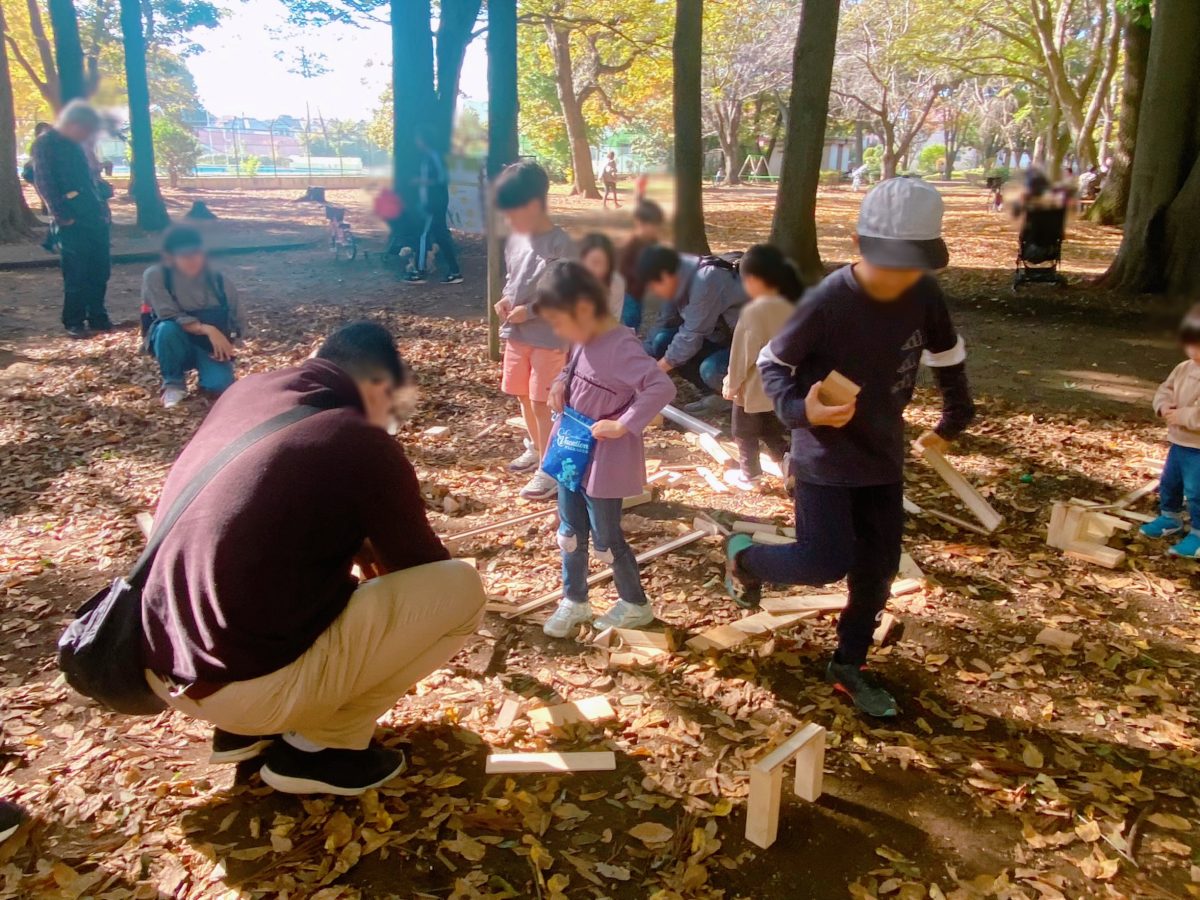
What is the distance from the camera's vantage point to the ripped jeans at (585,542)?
135 inches

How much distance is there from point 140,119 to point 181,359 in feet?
18.3

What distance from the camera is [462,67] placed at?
1710 millimetres

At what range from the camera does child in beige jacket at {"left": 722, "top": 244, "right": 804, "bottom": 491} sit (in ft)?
4.70

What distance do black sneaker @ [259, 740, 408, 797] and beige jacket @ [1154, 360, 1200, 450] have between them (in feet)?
13.1

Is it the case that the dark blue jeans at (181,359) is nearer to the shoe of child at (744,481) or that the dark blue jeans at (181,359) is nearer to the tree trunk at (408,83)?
the shoe of child at (744,481)

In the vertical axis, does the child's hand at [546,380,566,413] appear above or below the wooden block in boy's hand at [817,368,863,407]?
below

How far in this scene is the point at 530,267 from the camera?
2.99 meters

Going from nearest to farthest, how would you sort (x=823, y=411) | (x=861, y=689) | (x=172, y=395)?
(x=823, y=411) < (x=861, y=689) < (x=172, y=395)

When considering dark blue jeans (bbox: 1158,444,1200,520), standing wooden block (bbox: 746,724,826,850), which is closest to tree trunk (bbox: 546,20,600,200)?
standing wooden block (bbox: 746,724,826,850)

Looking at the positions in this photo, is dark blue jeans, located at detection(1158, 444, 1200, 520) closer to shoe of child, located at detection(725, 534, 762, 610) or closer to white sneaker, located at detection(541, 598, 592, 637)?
shoe of child, located at detection(725, 534, 762, 610)

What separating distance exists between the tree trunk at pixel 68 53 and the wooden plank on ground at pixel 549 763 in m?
2.29

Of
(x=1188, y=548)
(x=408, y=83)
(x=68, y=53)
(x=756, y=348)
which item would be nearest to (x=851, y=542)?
(x=756, y=348)

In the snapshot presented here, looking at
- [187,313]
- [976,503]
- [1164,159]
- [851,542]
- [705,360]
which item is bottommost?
[976,503]

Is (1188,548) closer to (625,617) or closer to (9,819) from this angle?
(625,617)
